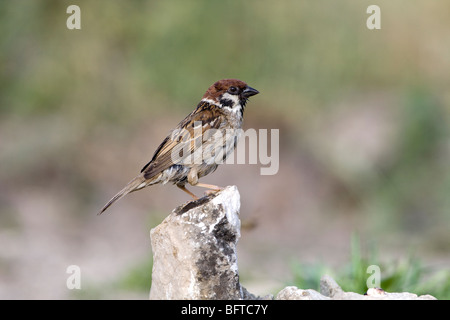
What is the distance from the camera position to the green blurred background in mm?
11102

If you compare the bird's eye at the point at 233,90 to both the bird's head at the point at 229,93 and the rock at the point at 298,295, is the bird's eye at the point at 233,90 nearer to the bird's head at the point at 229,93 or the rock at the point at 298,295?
the bird's head at the point at 229,93

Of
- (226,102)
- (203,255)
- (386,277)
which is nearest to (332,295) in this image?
(203,255)

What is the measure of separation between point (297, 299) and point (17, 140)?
828 centimetres

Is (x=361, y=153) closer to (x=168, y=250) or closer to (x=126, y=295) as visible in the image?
(x=126, y=295)

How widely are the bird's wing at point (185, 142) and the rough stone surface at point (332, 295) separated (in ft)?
4.17

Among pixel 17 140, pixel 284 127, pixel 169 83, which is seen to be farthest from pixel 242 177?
pixel 17 140

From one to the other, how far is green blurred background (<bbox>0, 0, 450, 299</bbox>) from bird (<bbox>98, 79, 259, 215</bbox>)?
558cm

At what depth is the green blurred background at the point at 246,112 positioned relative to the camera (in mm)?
11102

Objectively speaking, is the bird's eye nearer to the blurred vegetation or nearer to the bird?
the bird

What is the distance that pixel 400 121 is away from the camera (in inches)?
454

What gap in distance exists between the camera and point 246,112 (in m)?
11.6

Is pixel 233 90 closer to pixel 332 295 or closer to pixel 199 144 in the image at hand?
pixel 199 144

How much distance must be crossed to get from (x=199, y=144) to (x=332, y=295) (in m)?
1.41
